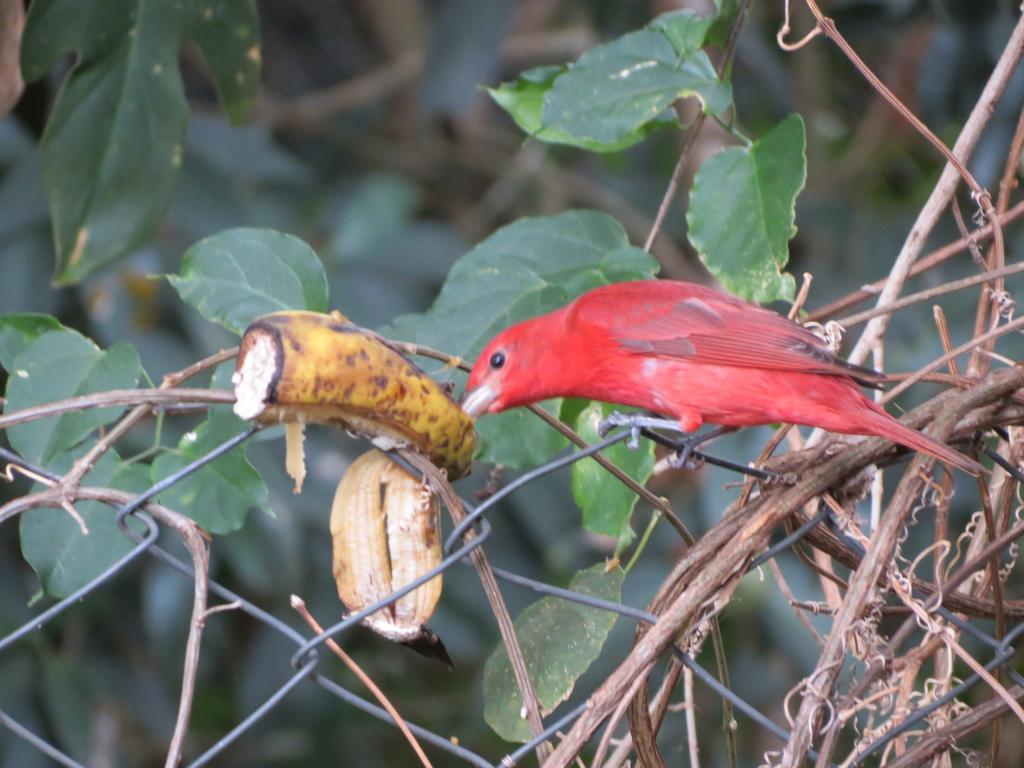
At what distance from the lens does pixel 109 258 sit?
2365mm

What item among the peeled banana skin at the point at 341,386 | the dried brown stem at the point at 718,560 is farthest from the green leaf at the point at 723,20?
the peeled banana skin at the point at 341,386

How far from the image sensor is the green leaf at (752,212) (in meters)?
1.89

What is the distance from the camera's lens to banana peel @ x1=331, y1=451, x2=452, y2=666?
53.1 inches

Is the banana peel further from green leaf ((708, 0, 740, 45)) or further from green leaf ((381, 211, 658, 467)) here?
green leaf ((708, 0, 740, 45))

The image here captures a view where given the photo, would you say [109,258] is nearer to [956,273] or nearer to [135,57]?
[135,57]

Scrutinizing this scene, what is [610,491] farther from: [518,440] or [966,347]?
[966,347]

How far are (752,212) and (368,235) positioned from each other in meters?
2.09

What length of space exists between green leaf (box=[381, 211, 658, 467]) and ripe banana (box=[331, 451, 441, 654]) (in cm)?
64

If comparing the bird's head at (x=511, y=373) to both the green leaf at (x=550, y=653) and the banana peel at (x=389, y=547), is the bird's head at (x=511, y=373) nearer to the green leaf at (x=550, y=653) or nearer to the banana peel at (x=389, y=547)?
the green leaf at (x=550, y=653)

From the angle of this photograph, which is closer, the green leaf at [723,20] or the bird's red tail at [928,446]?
the bird's red tail at [928,446]

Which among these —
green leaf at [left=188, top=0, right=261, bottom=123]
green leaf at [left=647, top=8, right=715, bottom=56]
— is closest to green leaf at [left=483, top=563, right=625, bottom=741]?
green leaf at [left=647, top=8, right=715, bottom=56]

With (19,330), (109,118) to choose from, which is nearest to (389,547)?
(19,330)

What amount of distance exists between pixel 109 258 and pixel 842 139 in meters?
3.08

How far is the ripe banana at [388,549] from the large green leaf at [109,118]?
120cm
